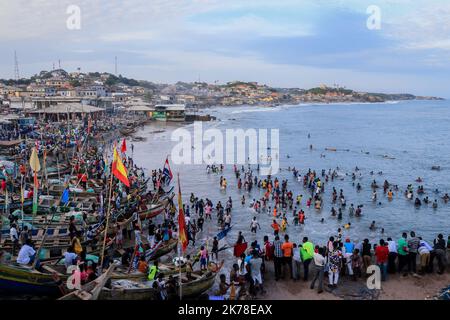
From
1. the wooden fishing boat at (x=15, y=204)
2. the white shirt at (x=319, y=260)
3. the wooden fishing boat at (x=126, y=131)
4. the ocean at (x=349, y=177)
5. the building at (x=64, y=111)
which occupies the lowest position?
the ocean at (x=349, y=177)

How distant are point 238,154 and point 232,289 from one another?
37.6 meters

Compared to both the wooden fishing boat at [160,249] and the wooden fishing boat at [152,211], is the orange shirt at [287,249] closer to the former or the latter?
the wooden fishing boat at [160,249]

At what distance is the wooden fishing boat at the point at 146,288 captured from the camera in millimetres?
9305

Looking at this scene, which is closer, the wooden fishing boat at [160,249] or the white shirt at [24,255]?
the white shirt at [24,255]

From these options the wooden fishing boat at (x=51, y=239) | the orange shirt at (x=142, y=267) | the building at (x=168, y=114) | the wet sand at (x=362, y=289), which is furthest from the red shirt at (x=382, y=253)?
the building at (x=168, y=114)

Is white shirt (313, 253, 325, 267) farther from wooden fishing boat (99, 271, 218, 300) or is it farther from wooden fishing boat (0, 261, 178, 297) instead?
wooden fishing boat (0, 261, 178, 297)

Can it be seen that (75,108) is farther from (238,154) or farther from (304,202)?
(304,202)

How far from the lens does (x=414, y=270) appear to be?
11.3m

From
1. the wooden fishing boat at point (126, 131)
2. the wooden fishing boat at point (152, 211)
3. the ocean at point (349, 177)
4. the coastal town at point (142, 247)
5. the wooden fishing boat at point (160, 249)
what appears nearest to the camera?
the coastal town at point (142, 247)

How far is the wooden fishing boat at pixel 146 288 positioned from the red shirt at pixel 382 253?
443cm

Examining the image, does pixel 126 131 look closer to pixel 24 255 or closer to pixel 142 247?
pixel 142 247

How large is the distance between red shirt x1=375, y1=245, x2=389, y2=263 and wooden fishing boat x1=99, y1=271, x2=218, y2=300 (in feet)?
14.5

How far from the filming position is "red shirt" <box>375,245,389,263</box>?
10.6m
